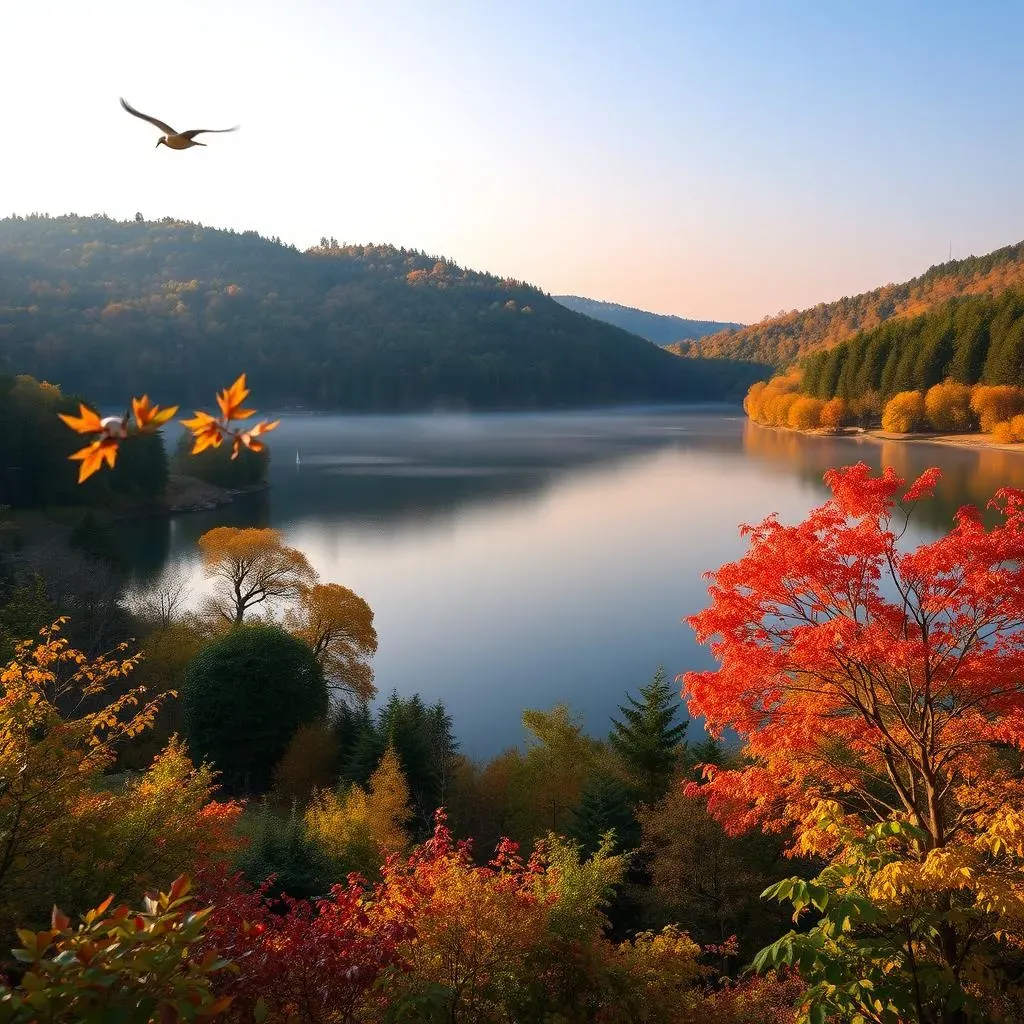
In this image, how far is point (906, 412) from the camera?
76062 mm

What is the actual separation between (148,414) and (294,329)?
136700 millimetres

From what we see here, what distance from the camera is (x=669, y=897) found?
11.1 metres

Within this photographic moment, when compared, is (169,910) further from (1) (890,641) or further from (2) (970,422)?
(2) (970,422)

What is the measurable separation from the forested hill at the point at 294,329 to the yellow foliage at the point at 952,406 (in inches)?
3108

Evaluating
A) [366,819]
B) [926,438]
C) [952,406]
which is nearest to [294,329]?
[926,438]

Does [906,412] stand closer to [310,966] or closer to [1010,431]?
[1010,431]

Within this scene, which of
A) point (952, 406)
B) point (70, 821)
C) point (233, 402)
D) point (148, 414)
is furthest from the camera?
point (952, 406)

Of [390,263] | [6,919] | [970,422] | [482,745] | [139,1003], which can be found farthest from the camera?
[390,263]

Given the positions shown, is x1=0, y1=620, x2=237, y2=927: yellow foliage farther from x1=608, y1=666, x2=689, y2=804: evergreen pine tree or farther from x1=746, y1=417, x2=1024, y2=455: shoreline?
x1=746, y1=417, x2=1024, y2=455: shoreline

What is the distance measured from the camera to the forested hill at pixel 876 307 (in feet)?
481

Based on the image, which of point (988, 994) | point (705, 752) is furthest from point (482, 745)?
point (988, 994)

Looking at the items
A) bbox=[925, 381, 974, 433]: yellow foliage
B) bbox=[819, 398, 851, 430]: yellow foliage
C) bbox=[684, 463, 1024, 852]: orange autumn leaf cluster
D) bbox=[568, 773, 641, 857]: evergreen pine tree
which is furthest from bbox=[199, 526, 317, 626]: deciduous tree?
bbox=[819, 398, 851, 430]: yellow foliage

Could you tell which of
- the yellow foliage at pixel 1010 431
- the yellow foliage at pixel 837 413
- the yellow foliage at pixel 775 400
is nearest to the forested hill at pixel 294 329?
the yellow foliage at pixel 775 400

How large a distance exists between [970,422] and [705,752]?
71.7 metres
